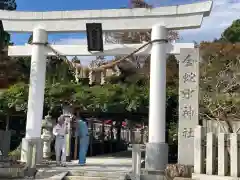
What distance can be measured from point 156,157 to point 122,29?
4.20 m

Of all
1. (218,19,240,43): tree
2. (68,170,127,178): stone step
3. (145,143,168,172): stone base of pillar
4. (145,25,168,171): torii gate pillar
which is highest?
(218,19,240,43): tree

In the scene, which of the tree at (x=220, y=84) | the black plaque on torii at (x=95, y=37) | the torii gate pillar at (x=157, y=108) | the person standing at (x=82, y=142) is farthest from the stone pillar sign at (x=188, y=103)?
the tree at (x=220, y=84)

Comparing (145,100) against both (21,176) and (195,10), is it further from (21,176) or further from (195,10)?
(21,176)

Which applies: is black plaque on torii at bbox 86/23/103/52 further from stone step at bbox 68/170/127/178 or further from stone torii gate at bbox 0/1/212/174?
stone step at bbox 68/170/127/178

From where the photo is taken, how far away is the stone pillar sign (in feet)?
28.5

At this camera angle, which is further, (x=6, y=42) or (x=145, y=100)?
(x=6, y=42)

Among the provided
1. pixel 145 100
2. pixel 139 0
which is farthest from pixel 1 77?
pixel 145 100

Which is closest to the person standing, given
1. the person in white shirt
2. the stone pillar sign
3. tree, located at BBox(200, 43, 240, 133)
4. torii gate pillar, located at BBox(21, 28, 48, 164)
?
the person in white shirt

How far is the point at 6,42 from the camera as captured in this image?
1003 inches

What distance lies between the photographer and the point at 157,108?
9.66 m

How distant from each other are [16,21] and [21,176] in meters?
5.55

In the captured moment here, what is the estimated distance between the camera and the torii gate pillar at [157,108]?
9.43m

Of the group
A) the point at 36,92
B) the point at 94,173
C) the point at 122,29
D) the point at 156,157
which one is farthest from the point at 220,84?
the point at 94,173

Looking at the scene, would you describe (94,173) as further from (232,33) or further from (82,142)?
(232,33)
